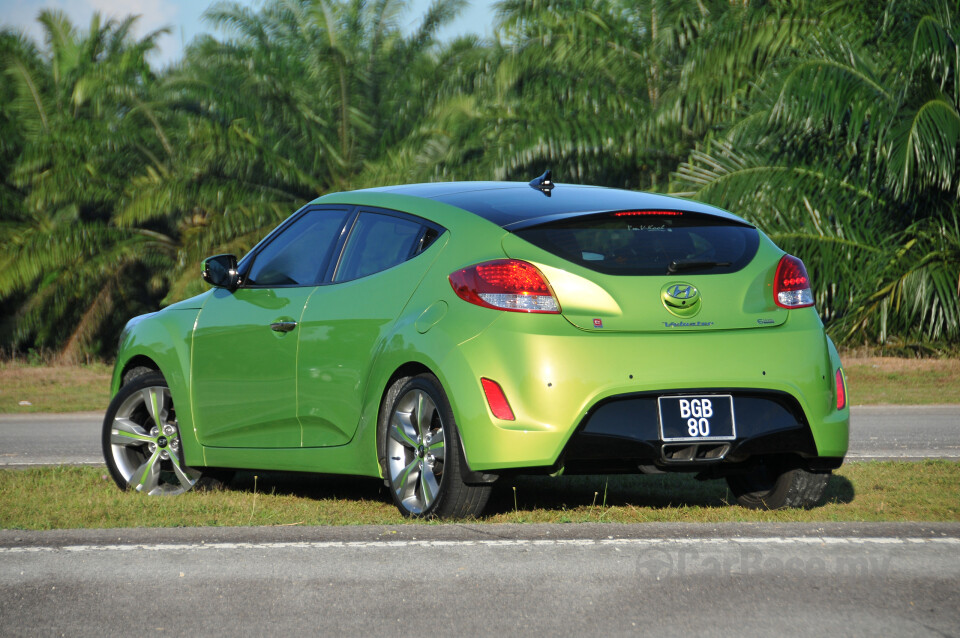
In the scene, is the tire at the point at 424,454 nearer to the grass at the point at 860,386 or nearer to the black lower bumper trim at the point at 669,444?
the black lower bumper trim at the point at 669,444

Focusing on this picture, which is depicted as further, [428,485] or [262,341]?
[262,341]

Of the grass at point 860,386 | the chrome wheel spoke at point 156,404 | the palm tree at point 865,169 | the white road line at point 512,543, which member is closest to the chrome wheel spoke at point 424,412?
the white road line at point 512,543

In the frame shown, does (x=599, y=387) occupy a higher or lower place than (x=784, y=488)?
higher

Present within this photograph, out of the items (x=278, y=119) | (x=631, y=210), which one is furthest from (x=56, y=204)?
(x=631, y=210)

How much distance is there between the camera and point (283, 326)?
6477mm

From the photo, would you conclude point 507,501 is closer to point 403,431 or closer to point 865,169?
point 403,431

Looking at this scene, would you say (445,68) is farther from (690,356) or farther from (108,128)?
(690,356)

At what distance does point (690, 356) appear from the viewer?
5.43 metres

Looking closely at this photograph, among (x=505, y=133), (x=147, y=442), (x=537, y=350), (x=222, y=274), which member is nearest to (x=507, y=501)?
(x=537, y=350)

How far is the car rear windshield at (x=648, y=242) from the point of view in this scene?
551cm

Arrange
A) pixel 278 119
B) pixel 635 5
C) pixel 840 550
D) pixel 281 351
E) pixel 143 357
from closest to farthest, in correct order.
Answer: pixel 840 550 → pixel 281 351 → pixel 143 357 → pixel 635 5 → pixel 278 119

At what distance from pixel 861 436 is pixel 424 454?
19.7 feet

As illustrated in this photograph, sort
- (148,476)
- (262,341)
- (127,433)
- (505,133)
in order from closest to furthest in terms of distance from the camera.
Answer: (262,341)
(148,476)
(127,433)
(505,133)

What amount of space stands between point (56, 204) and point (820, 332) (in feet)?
85.3
